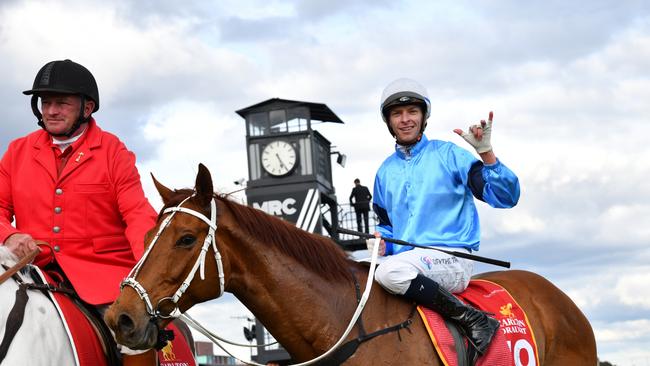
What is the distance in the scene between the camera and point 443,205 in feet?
22.7

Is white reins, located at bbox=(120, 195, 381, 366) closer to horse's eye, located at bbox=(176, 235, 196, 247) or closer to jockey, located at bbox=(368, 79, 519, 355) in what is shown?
horse's eye, located at bbox=(176, 235, 196, 247)

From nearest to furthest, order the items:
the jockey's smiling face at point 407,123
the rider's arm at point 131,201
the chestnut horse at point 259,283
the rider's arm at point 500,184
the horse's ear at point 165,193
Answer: the chestnut horse at point 259,283 < the horse's ear at point 165,193 < the rider's arm at point 131,201 < the rider's arm at point 500,184 < the jockey's smiling face at point 407,123

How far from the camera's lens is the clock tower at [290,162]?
43875mm

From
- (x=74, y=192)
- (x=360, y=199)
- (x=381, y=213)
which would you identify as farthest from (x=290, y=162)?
(x=74, y=192)

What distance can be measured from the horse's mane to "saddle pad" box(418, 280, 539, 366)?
663mm

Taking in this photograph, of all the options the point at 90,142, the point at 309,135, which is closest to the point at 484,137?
the point at 90,142

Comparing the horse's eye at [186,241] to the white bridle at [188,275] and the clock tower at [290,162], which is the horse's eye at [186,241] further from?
the clock tower at [290,162]

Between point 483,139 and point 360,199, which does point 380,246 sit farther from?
point 360,199

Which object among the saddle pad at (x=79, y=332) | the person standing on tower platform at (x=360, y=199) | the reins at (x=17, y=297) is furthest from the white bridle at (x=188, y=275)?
the person standing on tower platform at (x=360, y=199)

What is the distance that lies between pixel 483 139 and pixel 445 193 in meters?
0.50

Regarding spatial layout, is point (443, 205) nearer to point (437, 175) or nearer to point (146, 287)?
point (437, 175)

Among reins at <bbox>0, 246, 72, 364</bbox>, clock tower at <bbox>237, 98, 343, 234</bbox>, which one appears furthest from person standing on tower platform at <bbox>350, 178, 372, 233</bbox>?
reins at <bbox>0, 246, 72, 364</bbox>

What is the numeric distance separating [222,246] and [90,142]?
4.41 feet

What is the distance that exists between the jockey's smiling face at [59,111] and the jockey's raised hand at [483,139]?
2685mm
